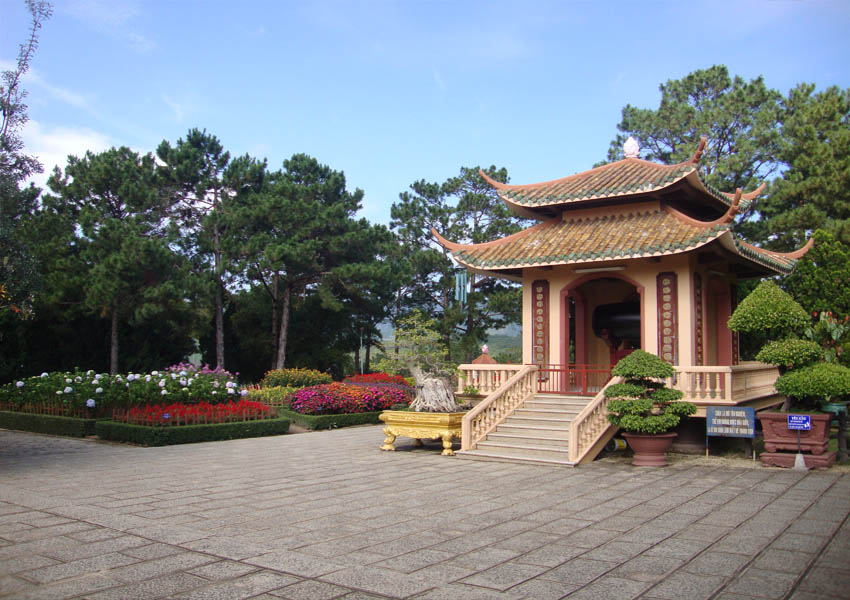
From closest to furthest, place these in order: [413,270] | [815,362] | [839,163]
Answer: [815,362], [839,163], [413,270]

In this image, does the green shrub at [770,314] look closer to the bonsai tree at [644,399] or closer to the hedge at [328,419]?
the bonsai tree at [644,399]

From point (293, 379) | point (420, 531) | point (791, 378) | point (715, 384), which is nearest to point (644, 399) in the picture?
point (715, 384)

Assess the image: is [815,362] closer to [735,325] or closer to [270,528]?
[735,325]

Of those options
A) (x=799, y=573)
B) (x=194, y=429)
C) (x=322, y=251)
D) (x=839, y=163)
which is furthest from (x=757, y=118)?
(x=799, y=573)

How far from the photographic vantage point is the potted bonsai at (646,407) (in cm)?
1088

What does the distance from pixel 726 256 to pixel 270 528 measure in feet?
37.7

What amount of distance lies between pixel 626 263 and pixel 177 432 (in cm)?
1001

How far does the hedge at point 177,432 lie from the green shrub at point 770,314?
10494mm

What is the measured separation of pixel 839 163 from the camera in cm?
2381

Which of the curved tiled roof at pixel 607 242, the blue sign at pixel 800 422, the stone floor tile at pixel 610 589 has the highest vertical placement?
the curved tiled roof at pixel 607 242

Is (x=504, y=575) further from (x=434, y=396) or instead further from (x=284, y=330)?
(x=284, y=330)

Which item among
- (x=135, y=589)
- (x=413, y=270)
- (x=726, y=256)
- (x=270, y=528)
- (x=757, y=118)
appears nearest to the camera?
(x=135, y=589)

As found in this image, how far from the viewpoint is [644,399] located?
11016 millimetres

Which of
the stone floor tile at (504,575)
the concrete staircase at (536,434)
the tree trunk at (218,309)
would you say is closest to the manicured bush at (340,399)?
the concrete staircase at (536,434)
